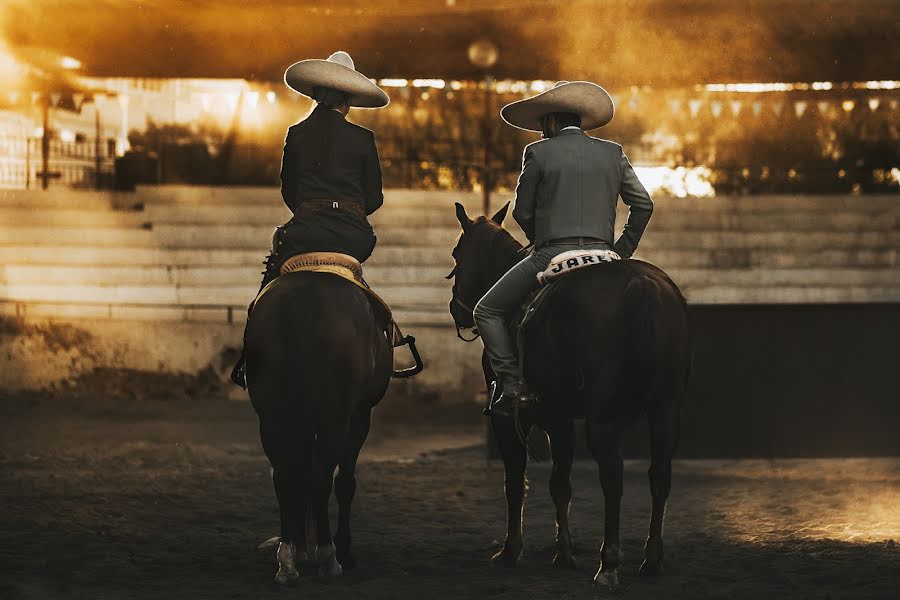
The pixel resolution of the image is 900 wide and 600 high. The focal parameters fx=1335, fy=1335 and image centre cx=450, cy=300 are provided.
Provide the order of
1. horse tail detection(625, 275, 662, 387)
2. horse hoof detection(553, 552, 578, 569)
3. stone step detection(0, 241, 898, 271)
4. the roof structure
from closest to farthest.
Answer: horse tail detection(625, 275, 662, 387), horse hoof detection(553, 552, 578, 569), stone step detection(0, 241, 898, 271), the roof structure

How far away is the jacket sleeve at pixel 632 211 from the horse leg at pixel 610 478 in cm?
111

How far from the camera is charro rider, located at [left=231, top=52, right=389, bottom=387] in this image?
7207 mm

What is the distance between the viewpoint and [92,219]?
21.2 metres

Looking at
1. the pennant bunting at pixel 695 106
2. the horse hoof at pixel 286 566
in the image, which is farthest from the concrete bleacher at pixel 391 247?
the horse hoof at pixel 286 566

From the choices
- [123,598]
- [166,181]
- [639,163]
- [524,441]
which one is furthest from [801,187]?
[123,598]

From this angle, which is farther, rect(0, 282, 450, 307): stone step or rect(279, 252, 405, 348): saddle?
rect(0, 282, 450, 307): stone step

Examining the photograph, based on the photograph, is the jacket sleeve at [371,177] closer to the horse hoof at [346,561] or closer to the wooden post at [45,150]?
the horse hoof at [346,561]

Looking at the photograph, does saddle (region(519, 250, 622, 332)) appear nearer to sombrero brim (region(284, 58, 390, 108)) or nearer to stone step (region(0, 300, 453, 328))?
sombrero brim (region(284, 58, 390, 108))

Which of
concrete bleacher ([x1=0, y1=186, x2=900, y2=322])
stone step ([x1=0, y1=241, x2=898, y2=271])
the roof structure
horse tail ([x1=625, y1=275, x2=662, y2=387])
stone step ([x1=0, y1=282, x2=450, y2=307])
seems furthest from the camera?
the roof structure

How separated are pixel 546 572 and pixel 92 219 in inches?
608

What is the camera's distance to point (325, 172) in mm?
→ 7289

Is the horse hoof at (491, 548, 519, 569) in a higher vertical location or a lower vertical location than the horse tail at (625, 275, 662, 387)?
lower

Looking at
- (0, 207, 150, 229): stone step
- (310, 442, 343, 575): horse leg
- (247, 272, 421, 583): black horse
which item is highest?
(0, 207, 150, 229): stone step

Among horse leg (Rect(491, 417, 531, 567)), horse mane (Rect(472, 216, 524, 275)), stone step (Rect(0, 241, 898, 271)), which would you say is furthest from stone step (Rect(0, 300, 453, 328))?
horse leg (Rect(491, 417, 531, 567))
